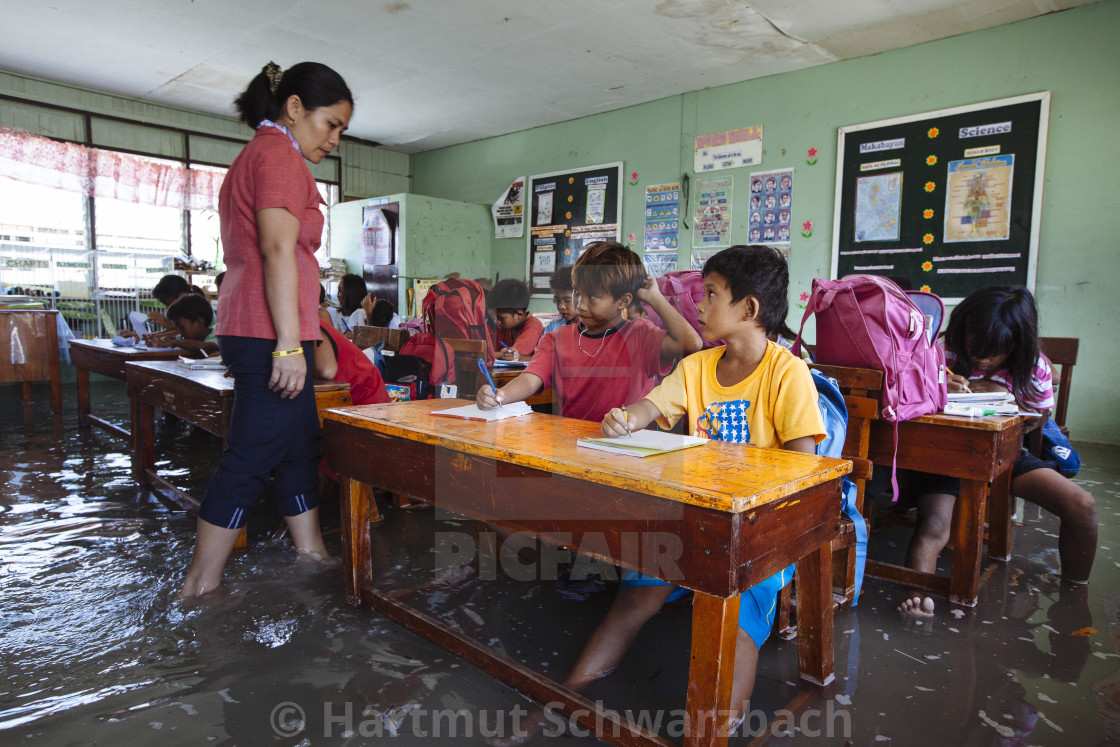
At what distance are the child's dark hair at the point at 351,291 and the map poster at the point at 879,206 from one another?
12.5 ft

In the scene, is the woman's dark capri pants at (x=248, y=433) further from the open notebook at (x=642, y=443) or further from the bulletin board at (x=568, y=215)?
the bulletin board at (x=568, y=215)

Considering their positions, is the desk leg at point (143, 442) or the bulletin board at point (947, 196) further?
the bulletin board at point (947, 196)

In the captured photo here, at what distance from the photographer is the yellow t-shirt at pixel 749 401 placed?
140 centimetres

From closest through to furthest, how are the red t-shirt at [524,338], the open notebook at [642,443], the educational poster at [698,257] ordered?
the open notebook at [642,443] < the red t-shirt at [524,338] < the educational poster at [698,257]

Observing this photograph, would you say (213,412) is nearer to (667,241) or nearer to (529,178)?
(667,241)

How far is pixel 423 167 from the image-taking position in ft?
28.2

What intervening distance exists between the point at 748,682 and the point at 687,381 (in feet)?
2.16

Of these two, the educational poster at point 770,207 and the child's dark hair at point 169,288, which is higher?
the educational poster at point 770,207

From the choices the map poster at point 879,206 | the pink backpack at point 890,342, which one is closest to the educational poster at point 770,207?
the map poster at point 879,206

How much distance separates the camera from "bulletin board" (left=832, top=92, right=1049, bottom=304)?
14.0ft

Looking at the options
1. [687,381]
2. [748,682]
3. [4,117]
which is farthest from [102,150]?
[748,682]

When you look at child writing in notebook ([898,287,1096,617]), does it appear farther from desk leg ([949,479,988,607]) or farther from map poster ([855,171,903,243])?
map poster ([855,171,903,243])

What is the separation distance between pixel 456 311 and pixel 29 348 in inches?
135

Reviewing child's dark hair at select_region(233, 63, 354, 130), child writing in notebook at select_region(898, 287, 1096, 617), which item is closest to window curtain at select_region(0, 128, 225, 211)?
child's dark hair at select_region(233, 63, 354, 130)
